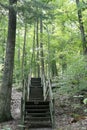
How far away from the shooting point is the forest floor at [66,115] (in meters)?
9.69

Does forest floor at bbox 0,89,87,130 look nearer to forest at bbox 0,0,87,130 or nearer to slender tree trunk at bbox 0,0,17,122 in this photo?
forest at bbox 0,0,87,130

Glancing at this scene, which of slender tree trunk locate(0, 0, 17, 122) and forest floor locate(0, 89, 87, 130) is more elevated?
slender tree trunk locate(0, 0, 17, 122)

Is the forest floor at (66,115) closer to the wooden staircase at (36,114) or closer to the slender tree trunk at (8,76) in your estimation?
the wooden staircase at (36,114)

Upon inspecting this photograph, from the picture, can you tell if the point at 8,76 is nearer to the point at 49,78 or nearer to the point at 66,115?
the point at 49,78

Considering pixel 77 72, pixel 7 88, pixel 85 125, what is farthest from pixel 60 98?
pixel 85 125

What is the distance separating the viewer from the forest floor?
31.8 ft

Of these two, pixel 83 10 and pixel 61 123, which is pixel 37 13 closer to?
pixel 61 123

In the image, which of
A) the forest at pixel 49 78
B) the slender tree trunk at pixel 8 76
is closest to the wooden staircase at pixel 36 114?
the forest at pixel 49 78

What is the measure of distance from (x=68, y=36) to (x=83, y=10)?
7.77 ft

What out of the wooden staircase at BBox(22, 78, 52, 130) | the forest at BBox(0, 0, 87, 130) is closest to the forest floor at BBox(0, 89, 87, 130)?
the forest at BBox(0, 0, 87, 130)

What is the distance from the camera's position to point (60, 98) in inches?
593

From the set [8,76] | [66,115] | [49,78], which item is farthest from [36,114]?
[49,78]

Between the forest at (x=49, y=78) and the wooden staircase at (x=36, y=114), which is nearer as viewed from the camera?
the wooden staircase at (x=36, y=114)

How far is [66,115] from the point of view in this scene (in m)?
11.4
